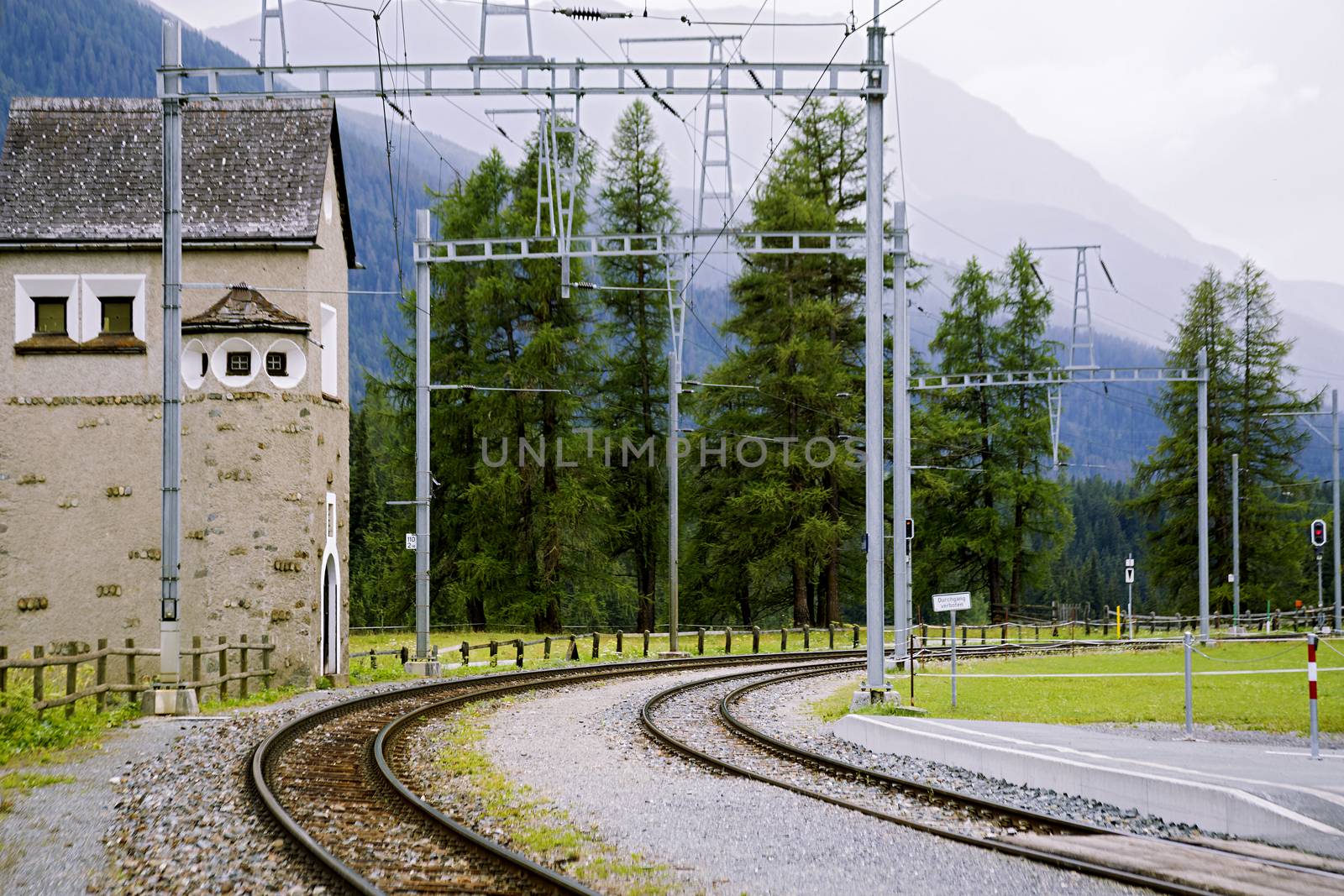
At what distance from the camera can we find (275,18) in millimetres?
17125

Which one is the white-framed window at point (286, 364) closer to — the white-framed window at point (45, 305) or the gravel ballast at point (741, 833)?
the white-framed window at point (45, 305)

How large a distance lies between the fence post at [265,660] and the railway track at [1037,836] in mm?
9671

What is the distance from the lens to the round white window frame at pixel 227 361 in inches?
891

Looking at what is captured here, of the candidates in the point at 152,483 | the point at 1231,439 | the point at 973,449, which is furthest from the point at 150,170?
the point at 1231,439

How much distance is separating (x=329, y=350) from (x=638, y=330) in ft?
88.9

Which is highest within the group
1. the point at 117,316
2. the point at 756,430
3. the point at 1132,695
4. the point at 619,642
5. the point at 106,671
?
the point at 117,316

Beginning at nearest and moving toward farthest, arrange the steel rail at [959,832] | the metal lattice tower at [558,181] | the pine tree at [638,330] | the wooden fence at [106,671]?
the steel rail at [959,832]
the wooden fence at [106,671]
the metal lattice tower at [558,181]
the pine tree at [638,330]

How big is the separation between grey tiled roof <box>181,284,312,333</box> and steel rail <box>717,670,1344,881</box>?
10.9 m

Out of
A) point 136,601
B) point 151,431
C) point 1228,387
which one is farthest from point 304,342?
point 1228,387

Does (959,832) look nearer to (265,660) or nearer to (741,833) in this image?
(741,833)

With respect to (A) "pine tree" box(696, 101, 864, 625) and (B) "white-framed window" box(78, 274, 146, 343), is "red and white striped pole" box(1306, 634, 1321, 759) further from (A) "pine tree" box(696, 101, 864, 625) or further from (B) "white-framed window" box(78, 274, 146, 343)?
(A) "pine tree" box(696, 101, 864, 625)

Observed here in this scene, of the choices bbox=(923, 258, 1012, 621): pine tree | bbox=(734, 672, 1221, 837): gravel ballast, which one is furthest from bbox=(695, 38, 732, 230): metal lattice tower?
bbox=(923, 258, 1012, 621): pine tree

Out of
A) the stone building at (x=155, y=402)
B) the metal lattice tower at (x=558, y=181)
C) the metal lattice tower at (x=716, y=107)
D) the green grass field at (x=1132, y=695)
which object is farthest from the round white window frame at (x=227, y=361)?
the green grass field at (x=1132, y=695)

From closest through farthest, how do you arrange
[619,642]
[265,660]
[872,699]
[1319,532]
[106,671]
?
A: 1. [872,699]
2. [106,671]
3. [265,660]
4. [619,642]
5. [1319,532]
